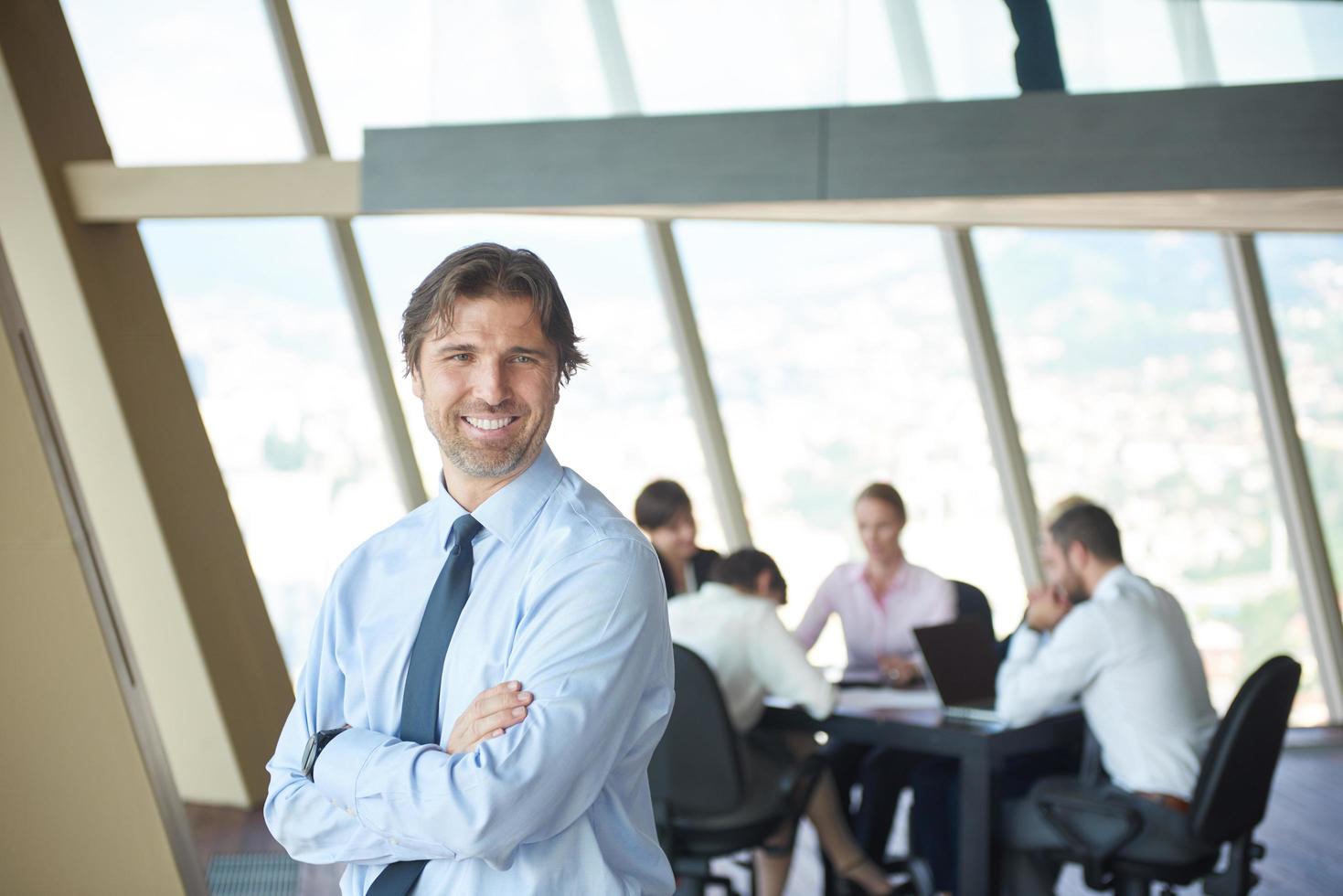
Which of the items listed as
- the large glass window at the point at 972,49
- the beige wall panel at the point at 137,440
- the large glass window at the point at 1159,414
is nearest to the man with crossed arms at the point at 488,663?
the large glass window at the point at 972,49

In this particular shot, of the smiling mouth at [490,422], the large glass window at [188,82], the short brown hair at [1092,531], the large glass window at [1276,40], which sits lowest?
the short brown hair at [1092,531]

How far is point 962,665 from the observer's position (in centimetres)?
362

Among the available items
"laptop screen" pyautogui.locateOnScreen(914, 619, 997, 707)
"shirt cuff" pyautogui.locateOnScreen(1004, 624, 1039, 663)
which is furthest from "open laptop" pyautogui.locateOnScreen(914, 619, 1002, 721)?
"shirt cuff" pyautogui.locateOnScreen(1004, 624, 1039, 663)

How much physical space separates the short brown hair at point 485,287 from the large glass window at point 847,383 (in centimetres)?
494

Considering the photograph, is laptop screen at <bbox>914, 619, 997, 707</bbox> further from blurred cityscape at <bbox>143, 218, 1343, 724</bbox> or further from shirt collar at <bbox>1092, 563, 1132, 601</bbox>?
blurred cityscape at <bbox>143, 218, 1343, 724</bbox>

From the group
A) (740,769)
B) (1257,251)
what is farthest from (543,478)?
(1257,251)

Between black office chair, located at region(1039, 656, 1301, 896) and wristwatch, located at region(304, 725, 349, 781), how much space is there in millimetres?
2150

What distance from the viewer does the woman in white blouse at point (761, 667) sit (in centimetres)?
353

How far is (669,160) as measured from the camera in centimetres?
396

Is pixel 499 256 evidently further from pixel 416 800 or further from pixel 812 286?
pixel 812 286

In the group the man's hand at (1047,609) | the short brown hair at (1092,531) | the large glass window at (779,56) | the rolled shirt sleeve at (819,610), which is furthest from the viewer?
the rolled shirt sleeve at (819,610)

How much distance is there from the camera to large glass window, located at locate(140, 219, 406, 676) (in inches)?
241

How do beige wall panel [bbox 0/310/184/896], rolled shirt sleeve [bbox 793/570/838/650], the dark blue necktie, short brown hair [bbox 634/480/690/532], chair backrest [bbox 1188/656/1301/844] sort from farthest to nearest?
rolled shirt sleeve [bbox 793/570/838/650]
short brown hair [bbox 634/480/690/532]
chair backrest [bbox 1188/656/1301/844]
beige wall panel [bbox 0/310/184/896]
the dark blue necktie

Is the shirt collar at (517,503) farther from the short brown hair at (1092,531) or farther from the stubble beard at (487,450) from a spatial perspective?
the short brown hair at (1092,531)
